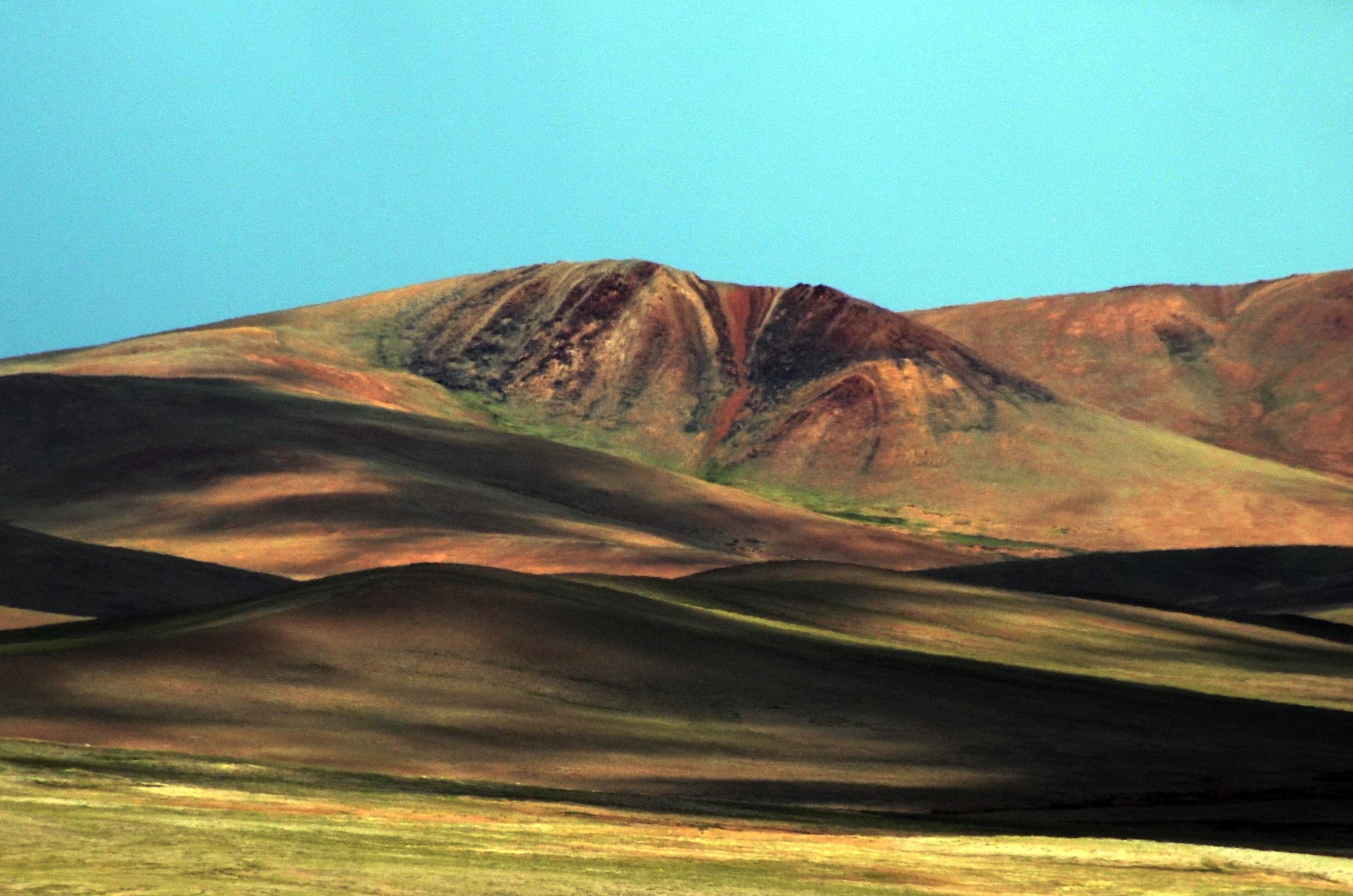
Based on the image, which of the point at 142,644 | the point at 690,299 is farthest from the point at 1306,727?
the point at 690,299

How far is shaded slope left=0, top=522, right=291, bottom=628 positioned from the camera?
201ft

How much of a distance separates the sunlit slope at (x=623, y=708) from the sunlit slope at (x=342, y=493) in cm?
3873

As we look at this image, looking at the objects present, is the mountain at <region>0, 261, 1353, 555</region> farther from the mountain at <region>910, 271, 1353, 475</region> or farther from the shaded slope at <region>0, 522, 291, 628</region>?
the shaded slope at <region>0, 522, 291, 628</region>

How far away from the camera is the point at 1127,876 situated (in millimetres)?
19094

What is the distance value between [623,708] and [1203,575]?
68609 mm

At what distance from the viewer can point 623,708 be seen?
125 feet

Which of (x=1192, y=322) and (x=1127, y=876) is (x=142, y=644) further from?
(x=1192, y=322)

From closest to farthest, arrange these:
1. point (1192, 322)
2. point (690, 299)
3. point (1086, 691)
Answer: point (1086, 691) < point (690, 299) < point (1192, 322)

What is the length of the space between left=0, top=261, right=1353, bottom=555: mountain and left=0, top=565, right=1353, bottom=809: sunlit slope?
2503 inches

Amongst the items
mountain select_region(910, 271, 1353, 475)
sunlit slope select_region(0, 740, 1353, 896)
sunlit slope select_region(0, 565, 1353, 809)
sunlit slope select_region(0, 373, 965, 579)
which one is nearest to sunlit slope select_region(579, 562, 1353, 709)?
sunlit slope select_region(0, 565, 1353, 809)

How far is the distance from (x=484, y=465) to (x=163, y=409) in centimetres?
1914

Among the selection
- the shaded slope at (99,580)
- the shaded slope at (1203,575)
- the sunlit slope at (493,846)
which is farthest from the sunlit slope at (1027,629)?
the sunlit slope at (493,846)

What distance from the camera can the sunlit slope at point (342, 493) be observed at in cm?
8881

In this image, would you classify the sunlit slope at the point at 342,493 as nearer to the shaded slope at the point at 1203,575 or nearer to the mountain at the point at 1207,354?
the shaded slope at the point at 1203,575
